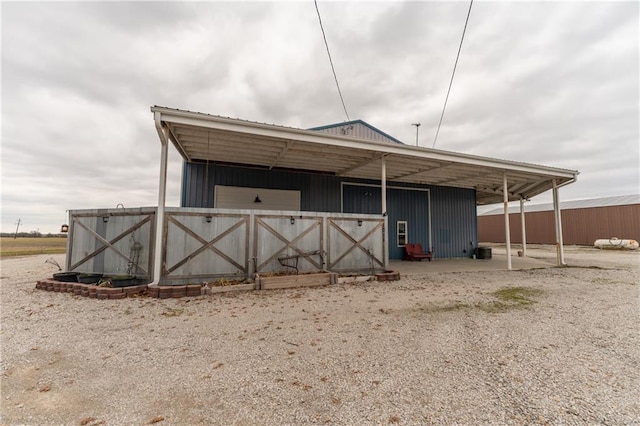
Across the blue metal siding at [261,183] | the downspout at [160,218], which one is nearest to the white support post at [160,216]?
the downspout at [160,218]

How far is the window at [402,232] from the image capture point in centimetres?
1155

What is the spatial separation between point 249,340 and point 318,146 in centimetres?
532

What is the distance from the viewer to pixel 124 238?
5957 mm

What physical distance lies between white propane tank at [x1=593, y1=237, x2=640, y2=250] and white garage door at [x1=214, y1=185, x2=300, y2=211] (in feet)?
71.2

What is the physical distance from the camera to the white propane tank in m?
17.2

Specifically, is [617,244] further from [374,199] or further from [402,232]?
[374,199]

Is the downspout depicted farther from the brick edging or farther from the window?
the window

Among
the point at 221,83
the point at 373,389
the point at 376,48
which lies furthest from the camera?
the point at 221,83

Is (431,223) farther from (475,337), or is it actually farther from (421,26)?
(475,337)

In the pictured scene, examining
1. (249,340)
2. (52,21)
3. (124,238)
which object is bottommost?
(249,340)

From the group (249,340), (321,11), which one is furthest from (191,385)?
(321,11)

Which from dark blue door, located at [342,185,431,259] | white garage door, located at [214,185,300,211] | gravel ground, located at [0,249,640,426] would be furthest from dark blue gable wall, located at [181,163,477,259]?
gravel ground, located at [0,249,640,426]

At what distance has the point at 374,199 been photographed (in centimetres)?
1128

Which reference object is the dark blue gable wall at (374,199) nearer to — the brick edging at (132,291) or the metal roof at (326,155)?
the metal roof at (326,155)
